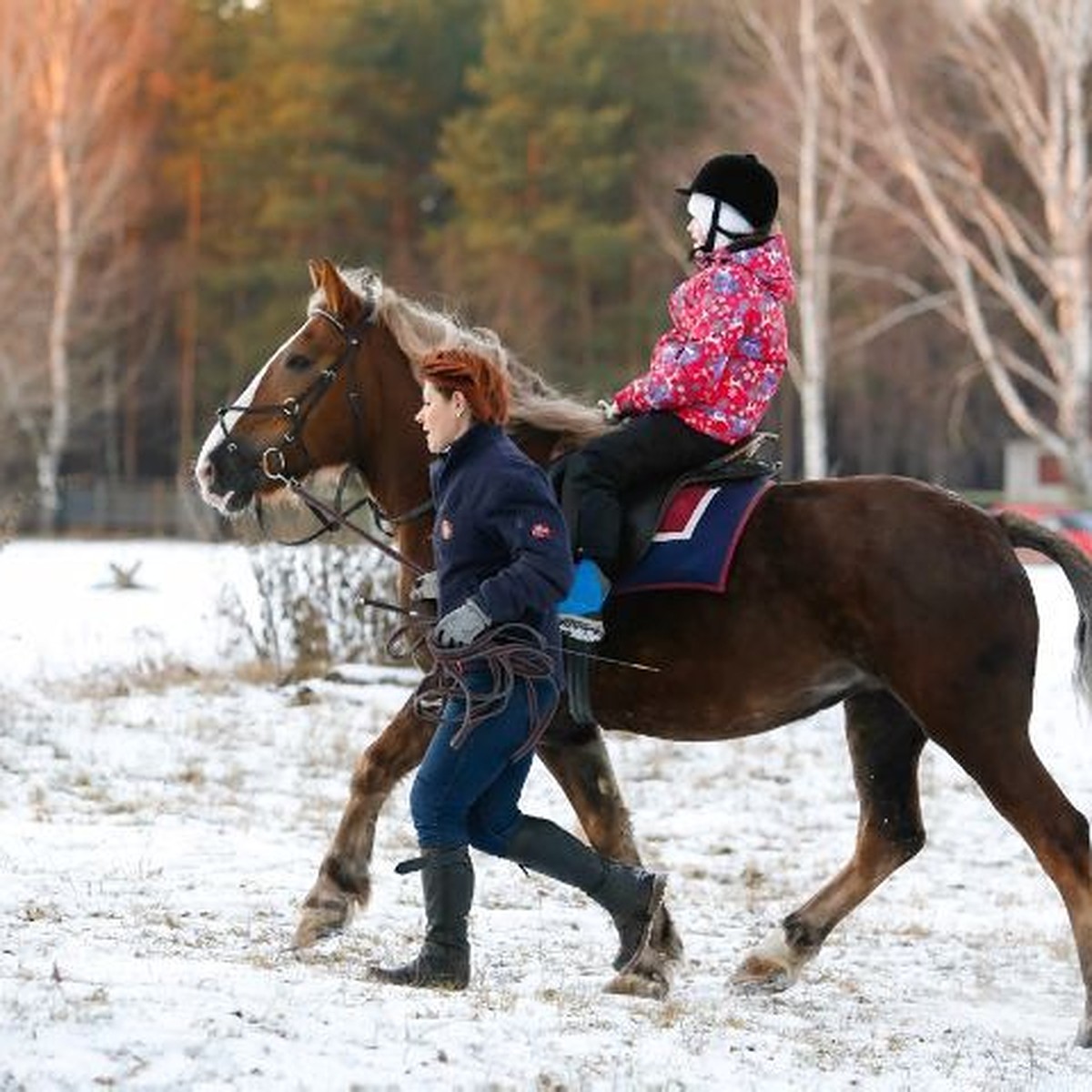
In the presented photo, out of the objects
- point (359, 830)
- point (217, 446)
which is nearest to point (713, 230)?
point (217, 446)

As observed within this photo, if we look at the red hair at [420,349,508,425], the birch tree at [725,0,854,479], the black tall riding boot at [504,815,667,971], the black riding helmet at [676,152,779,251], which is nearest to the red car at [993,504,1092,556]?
the birch tree at [725,0,854,479]

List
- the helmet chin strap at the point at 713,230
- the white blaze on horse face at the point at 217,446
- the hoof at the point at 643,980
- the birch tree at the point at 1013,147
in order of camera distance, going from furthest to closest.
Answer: the birch tree at the point at 1013,147
the white blaze on horse face at the point at 217,446
the helmet chin strap at the point at 713,230
the hoof at the point at 643,980

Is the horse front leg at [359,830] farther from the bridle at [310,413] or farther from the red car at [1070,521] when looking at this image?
the red car at [1070,521]

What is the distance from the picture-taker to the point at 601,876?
21.5ft

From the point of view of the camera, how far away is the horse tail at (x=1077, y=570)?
24.3 ft

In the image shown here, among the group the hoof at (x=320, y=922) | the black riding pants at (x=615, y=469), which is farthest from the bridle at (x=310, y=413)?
the hoof at (x=320, y=922)

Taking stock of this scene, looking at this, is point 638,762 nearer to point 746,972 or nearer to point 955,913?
point 955,913

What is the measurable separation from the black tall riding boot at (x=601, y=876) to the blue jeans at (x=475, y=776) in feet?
0.23

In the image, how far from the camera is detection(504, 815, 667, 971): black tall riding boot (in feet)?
21.2

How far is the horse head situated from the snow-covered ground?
159cm

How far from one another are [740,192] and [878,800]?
219cm

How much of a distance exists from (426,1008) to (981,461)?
4750 cm

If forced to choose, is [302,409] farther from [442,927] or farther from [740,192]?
[442,927]

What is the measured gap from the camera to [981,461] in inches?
2042
